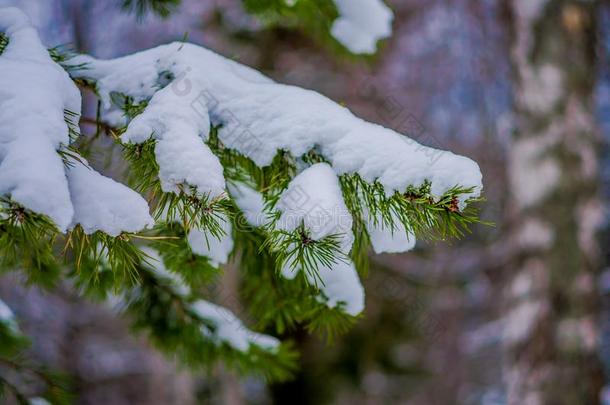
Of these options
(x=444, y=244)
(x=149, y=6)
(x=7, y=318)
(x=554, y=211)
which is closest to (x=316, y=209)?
(x=149, y=6)

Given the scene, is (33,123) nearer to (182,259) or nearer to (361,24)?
(182,259)

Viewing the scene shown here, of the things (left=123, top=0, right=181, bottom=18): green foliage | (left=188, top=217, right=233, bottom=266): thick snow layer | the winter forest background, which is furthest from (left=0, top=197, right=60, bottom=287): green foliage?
(left=123, top=0, right=181, bottom=18): green foliage

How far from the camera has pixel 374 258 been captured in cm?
566

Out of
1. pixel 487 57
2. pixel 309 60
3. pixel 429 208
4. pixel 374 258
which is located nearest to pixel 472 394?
pixel 374 258

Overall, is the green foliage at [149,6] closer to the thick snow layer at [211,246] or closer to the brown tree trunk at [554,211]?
the thick snow layer at [211,246]

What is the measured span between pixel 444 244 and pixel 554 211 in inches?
133

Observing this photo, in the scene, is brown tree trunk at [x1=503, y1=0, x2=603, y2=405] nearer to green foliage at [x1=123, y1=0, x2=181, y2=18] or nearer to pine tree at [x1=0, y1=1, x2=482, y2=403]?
pine tree at [x1=0, y1=1, x2=482, y2=403]

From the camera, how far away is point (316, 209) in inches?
30.2

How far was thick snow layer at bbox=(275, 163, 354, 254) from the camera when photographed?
0.75 metres

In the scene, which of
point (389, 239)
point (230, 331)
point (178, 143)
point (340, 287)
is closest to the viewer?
point (178, 143)

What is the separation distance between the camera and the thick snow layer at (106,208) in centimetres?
73

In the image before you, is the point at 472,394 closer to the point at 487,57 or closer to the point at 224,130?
the point at 487,57

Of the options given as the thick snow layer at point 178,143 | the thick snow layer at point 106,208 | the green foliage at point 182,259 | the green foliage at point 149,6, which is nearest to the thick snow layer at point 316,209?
the thick snow layer at point 178,143

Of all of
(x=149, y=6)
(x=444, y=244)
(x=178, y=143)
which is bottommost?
(x=444, y=244)
